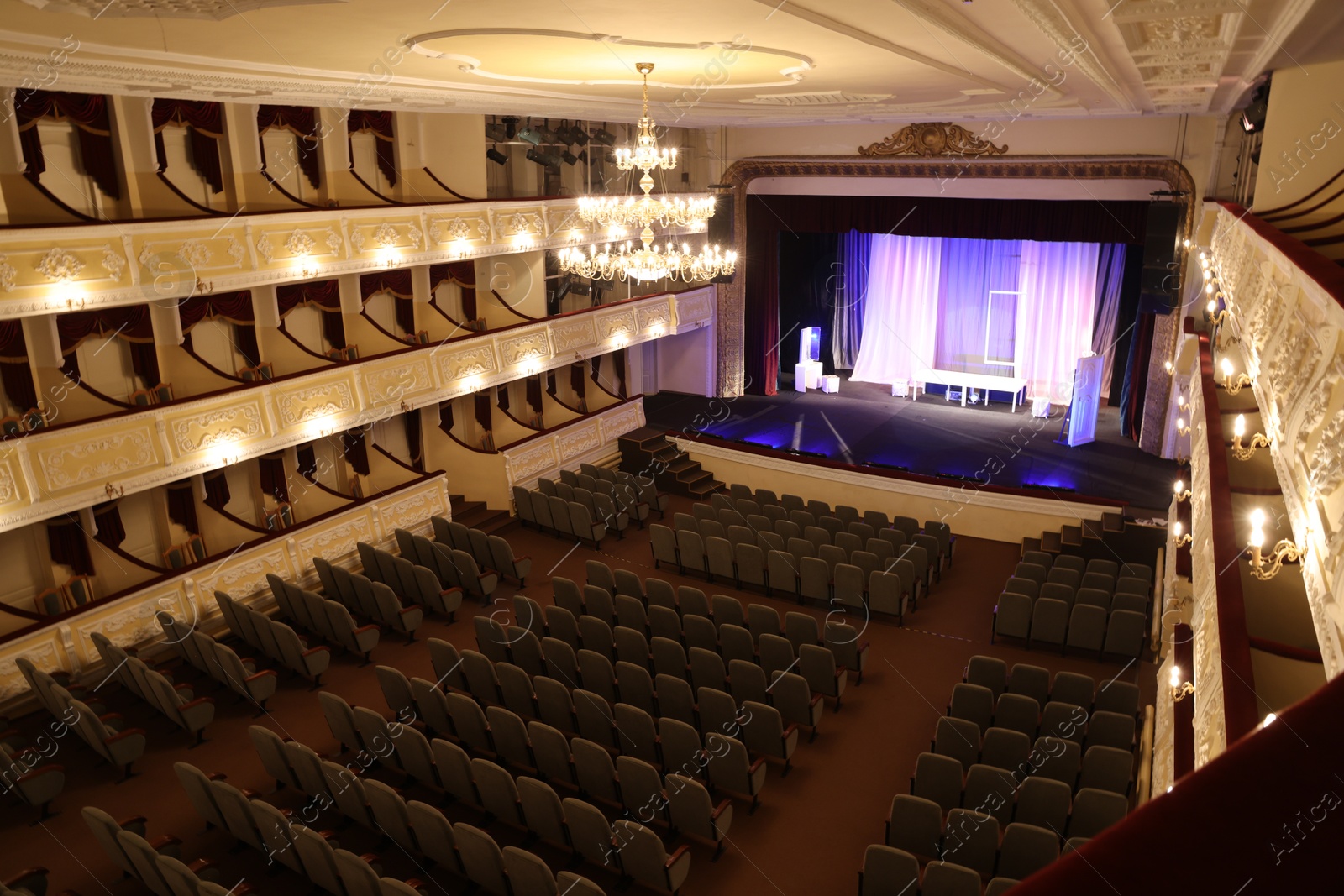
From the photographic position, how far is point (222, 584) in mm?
9867

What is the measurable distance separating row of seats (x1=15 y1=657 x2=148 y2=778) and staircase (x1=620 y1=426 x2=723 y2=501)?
832 cm

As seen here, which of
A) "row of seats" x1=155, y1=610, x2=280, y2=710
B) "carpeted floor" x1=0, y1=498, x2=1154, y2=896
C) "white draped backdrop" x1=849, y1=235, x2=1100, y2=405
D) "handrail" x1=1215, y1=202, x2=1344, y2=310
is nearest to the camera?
"handrail" x1=1215, y1=202, x2=1344, y2=310

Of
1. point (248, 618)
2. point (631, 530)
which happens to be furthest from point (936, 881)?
point (631, 530)

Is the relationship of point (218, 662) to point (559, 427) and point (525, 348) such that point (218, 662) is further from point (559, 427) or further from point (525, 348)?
point (559, 427)

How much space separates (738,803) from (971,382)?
14037 mm

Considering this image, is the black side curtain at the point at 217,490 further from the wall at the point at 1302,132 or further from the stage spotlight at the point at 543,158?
the wall at the point at 1302,132

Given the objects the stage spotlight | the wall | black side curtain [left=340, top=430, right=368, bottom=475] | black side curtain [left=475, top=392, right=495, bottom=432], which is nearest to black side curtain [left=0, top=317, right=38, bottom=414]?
black side curtain [left=340, top=430, right=368, bottom=475]

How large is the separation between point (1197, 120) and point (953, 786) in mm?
11905

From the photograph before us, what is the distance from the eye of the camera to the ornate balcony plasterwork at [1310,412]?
2.54m

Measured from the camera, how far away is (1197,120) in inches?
529

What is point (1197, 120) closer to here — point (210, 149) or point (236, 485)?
point (210, 149)

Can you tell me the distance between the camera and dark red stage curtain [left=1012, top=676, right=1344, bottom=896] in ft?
1.96

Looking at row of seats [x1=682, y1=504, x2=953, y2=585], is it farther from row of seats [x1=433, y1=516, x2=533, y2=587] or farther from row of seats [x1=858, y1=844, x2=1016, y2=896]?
row of seats [x1=858, y1=844, x2=1016, y2=896]

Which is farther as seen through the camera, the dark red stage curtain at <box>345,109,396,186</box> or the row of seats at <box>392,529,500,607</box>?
the dark red stage curtain at <box>345,109,396,186</box>
